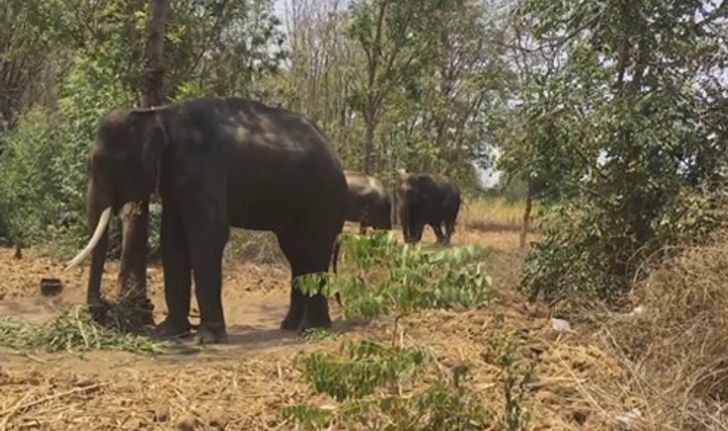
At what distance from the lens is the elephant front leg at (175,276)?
8.70 meters

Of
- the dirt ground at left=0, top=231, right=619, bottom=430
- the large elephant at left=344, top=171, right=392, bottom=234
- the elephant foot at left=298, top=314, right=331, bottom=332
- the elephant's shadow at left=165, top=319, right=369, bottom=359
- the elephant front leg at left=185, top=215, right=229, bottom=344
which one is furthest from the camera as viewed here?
the large elephant at left=344, top=171, right=392, bottom=234

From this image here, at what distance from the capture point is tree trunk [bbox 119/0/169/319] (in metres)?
9.05

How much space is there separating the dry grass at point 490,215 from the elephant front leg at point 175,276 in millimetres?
24755

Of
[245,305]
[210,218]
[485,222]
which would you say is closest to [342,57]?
[485,222]

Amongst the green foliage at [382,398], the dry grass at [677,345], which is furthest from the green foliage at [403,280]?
the dry grass at [677,345]

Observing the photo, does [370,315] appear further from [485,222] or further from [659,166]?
[485,222]

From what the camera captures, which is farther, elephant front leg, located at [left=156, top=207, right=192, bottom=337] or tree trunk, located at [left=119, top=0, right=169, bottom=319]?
tree trunk, located at [left=119, top=0, right=169, bottom=319]

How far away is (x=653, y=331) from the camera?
7.23 metres

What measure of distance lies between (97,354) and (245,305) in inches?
141

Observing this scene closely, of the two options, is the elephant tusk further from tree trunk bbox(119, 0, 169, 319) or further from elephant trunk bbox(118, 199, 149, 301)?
elephant trunk bbox(118, 199, 149, 301)

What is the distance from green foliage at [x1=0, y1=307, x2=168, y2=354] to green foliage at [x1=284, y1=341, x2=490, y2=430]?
3402 millimetres

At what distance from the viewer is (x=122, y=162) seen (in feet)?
27.1

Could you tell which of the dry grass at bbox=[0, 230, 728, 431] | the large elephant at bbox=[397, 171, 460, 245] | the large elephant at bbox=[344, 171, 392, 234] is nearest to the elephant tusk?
the dry grass at bbox=[0, 230, 728, 431]

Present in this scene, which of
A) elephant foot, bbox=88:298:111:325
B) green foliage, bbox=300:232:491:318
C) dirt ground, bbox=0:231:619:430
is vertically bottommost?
dirt ground, bbox=0:231:619:430
